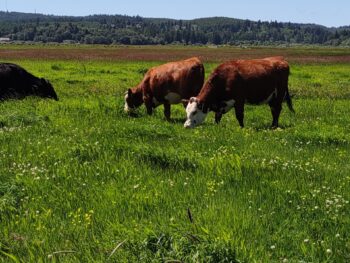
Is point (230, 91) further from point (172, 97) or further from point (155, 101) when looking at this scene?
point (155, 101)

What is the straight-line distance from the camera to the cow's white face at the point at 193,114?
14.1 m

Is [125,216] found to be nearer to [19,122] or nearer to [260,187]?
[260,187]

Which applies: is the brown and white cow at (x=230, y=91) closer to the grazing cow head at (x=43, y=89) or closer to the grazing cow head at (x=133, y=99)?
the grazing cow head at (x=133, y=99)

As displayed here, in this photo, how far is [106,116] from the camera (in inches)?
593

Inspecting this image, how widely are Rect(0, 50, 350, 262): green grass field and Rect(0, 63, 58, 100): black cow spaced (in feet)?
21.3

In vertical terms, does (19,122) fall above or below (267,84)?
below

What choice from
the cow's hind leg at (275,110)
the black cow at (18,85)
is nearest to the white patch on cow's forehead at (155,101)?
the cow's hind leg at (275,110)

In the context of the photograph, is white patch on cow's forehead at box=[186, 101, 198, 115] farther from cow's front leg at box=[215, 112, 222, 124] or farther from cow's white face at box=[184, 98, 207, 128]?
cow's front leg at box=[215, 112, 222, 124]

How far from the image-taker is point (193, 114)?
14.2m

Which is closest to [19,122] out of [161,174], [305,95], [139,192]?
[161,174]

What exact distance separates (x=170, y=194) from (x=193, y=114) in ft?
24.8

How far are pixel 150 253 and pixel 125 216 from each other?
4.34ft

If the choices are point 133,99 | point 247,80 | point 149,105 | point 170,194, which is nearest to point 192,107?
point 247,80

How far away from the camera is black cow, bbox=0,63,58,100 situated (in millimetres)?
18875
